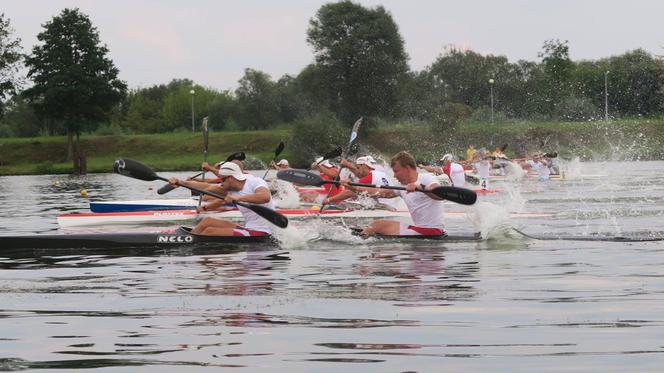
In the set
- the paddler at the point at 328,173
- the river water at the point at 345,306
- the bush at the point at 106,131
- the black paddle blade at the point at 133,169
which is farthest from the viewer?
the bush at the point at 106,131

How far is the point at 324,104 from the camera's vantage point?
91.0 m

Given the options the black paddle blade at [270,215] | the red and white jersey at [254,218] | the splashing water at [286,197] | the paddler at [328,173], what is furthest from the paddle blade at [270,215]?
the splashing water at [286,197]

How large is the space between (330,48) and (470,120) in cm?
1277

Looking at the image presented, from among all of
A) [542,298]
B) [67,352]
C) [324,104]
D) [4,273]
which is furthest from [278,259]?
[324,104]

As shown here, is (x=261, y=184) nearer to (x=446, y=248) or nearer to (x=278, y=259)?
(x=278, y=259)

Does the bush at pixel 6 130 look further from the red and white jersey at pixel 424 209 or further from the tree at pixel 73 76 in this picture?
the red and white jersey at pixel 424 209

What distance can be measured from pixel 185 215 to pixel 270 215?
8621 millimetres

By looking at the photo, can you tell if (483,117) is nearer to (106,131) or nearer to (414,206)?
(106,131)

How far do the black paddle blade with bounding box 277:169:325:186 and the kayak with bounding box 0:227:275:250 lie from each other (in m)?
1.62

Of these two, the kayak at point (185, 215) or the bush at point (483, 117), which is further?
the bush at point (483, 117)

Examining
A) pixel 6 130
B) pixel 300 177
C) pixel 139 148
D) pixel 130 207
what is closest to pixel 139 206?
pixel 130 207

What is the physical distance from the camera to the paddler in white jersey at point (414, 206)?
1666 centimetres

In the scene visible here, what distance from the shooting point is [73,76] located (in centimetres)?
8675

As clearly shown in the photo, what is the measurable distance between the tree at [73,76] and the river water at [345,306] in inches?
2803
